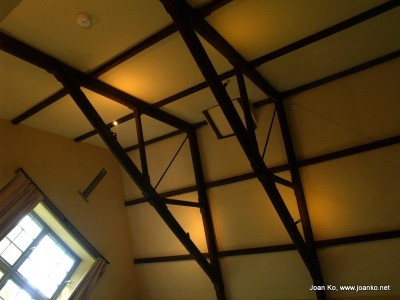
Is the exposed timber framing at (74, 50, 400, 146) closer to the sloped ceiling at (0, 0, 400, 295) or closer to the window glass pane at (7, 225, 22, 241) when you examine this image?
the sloped ceiling at (0, 0, 400, 295)

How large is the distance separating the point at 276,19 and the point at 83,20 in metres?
1.75

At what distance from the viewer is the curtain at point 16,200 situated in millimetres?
3516

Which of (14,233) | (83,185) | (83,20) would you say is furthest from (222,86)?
(14,233)

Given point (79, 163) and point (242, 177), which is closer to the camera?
point (242, 177)

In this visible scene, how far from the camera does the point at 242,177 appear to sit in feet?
14.9

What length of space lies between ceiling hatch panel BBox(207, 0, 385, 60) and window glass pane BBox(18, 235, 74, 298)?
4034 millimetres

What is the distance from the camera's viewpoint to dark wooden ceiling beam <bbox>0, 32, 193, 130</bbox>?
104 inches

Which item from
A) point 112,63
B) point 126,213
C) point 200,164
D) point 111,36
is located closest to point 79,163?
point 126,213

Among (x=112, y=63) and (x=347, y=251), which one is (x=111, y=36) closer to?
(x=112, y=63)

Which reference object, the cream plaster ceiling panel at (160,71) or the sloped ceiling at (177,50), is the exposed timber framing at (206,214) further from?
the cream plaster ceiling panel at (160,71)

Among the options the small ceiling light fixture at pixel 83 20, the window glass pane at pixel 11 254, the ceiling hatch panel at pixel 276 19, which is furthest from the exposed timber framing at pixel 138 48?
the window glass pane at pixel 11 254

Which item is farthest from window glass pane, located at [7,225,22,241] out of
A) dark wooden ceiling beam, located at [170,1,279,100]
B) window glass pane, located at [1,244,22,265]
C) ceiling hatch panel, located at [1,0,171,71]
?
dark wooden ceiling beam, located at [170,1,279,100]

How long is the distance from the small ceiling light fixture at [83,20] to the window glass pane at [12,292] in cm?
353

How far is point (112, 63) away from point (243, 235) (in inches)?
121
